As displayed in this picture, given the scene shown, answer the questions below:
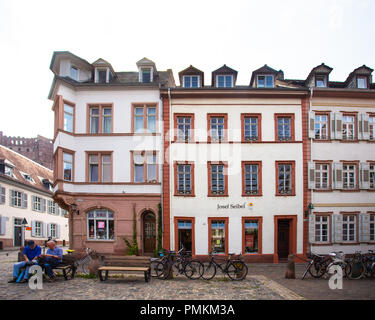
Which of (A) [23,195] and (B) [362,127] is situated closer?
(B) [362,127]

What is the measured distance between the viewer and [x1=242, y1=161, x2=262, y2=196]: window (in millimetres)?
18359

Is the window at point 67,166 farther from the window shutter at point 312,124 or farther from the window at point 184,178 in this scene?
the window shutter at point 312,124

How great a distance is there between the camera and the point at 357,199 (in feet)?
61.1

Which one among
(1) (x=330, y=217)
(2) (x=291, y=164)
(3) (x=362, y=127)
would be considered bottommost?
(1) (x=330, y=217)

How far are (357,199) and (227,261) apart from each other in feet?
35.7

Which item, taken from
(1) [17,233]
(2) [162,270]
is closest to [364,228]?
(2) [162,270]

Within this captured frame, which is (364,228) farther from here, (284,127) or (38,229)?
(38,229)

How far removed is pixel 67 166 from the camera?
18.3 meters

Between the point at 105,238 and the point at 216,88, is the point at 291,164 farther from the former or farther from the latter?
the point at 105,238

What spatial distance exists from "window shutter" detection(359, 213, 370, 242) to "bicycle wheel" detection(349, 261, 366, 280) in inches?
276

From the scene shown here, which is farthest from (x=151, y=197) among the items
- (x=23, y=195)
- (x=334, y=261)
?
(x=23, y=195)

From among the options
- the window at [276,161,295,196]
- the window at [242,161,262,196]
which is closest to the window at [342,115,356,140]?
the window at [276,161,295,196]

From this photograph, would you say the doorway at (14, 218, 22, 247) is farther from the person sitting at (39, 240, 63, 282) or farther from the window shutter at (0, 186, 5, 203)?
the person sitting at (39, 240, 63, 282)

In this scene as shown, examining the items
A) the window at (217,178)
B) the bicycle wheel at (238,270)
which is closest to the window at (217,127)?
the window at (217,178)
